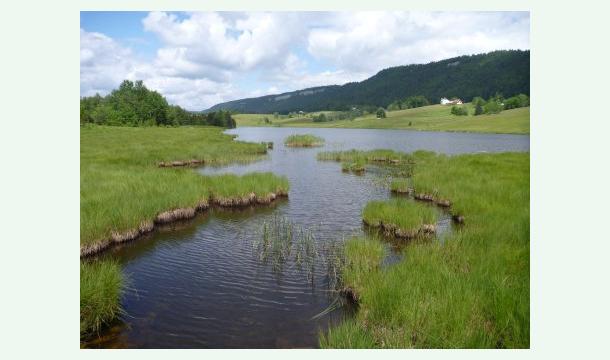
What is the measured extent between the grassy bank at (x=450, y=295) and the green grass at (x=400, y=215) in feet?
8.30

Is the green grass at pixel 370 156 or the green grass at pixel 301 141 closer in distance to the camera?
the green grass at pixel 370 156

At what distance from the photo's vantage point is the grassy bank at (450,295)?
7.22 metres

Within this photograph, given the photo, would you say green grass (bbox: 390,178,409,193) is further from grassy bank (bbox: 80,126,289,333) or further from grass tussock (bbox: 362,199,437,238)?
grassy bank (bbox: 80,126,289,333)

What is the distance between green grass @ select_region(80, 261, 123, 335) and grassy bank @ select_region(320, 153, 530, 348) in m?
5.30

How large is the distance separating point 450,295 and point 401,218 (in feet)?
26.4

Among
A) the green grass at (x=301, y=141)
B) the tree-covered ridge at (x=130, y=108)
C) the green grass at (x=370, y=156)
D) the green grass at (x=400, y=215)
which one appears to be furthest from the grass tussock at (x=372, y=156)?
the tree-covered ridge at (x=130, y=108)

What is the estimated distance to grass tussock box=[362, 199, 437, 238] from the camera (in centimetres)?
1556

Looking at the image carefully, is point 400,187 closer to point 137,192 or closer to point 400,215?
point 400,215

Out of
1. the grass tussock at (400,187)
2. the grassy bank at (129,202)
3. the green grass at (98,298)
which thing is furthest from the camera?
the grass tussock at (400,187)

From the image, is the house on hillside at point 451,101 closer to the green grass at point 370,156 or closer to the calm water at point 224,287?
the green grass at point 370,156

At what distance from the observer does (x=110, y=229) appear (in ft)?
48.0

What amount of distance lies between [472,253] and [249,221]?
10.5 meters

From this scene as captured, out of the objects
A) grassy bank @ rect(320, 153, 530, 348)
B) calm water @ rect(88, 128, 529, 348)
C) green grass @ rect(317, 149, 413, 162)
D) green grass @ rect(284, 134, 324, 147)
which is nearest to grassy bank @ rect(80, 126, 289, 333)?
calm water @ rect(88, 128, 529, 348)

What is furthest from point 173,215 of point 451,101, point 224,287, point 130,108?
point 451,101
